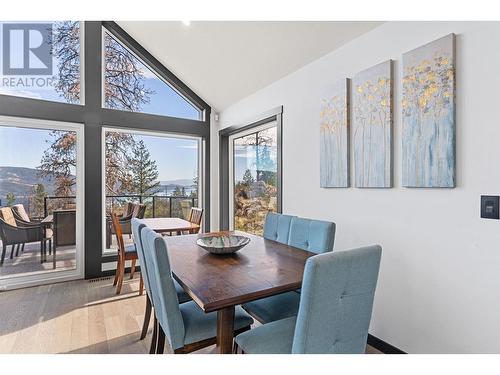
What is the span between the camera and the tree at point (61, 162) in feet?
11.6

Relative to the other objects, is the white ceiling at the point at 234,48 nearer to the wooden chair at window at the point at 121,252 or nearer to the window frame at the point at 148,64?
the window frame at the point at 148,64

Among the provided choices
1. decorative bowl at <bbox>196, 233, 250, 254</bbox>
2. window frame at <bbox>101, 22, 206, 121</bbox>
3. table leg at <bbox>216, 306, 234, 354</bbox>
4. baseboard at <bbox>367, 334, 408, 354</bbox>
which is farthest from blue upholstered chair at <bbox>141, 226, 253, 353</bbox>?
window frame at <bbox>101, 22, 206, 121</bbox>

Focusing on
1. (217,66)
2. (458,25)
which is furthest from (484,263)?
(217,66)

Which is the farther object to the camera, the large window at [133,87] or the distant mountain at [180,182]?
the distant mountain at [180,182]

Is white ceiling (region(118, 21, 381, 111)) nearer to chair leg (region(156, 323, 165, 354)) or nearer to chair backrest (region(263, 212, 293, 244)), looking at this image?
chair backrest (region(263, 212, 293, 244))

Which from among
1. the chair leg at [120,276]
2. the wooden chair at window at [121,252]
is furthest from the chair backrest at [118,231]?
the chair leg at [120,276]

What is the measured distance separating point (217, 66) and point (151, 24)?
2.90 ft

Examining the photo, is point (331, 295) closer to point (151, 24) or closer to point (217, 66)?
point (217, 66)

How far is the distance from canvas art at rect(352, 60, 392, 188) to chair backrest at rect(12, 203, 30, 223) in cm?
375

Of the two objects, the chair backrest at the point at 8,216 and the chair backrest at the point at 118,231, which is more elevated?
the chair backrest at the point at 8,216

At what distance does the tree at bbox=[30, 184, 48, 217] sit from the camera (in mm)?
3461

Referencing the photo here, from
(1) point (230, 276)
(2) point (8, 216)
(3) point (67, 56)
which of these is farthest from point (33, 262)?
(1) point (230, 276)

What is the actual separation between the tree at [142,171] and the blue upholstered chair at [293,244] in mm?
2279
